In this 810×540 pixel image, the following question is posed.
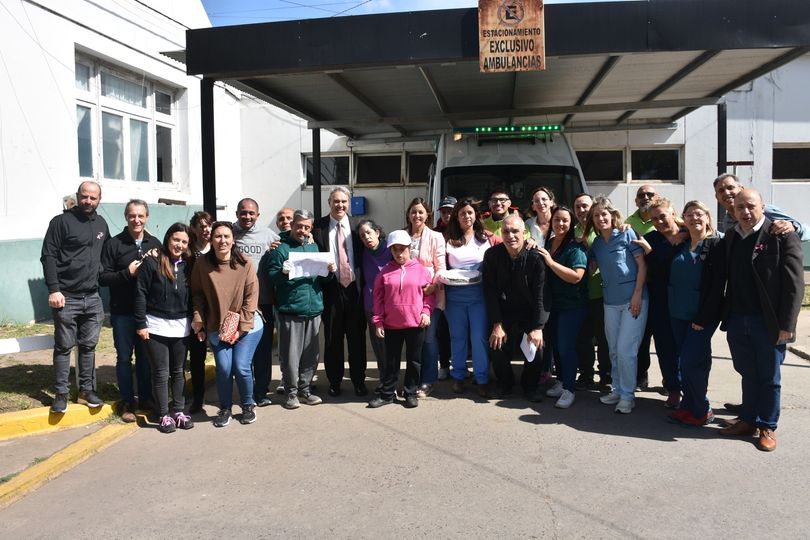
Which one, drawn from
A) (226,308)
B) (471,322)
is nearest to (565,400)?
(471,322)

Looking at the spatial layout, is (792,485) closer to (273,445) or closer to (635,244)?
(635,244)

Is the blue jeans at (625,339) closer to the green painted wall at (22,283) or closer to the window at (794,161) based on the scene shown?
the green painted wall at (22,283)

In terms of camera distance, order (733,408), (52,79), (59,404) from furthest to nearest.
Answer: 1. (52,79)
2. (733,408)
3. (59,404)

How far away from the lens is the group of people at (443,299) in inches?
179

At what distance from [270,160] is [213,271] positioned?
8.70m

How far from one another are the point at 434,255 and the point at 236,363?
1984mm

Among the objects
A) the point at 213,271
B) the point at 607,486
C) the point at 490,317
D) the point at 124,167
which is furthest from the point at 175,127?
the point at 607,486

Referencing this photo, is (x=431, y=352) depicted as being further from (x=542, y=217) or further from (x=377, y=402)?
(x=542, y=217)

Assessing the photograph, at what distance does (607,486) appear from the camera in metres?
3.80

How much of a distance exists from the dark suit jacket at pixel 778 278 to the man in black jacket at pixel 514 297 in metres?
1.64

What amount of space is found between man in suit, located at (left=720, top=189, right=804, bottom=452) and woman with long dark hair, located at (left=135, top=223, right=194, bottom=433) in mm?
4226

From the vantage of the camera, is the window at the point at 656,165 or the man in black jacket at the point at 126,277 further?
the window at the point at 656,165

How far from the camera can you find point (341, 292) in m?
5.66

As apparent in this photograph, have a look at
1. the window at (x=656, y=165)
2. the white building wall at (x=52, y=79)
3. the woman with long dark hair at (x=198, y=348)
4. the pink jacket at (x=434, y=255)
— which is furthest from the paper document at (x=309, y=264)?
the window at (x=656, y=165)
